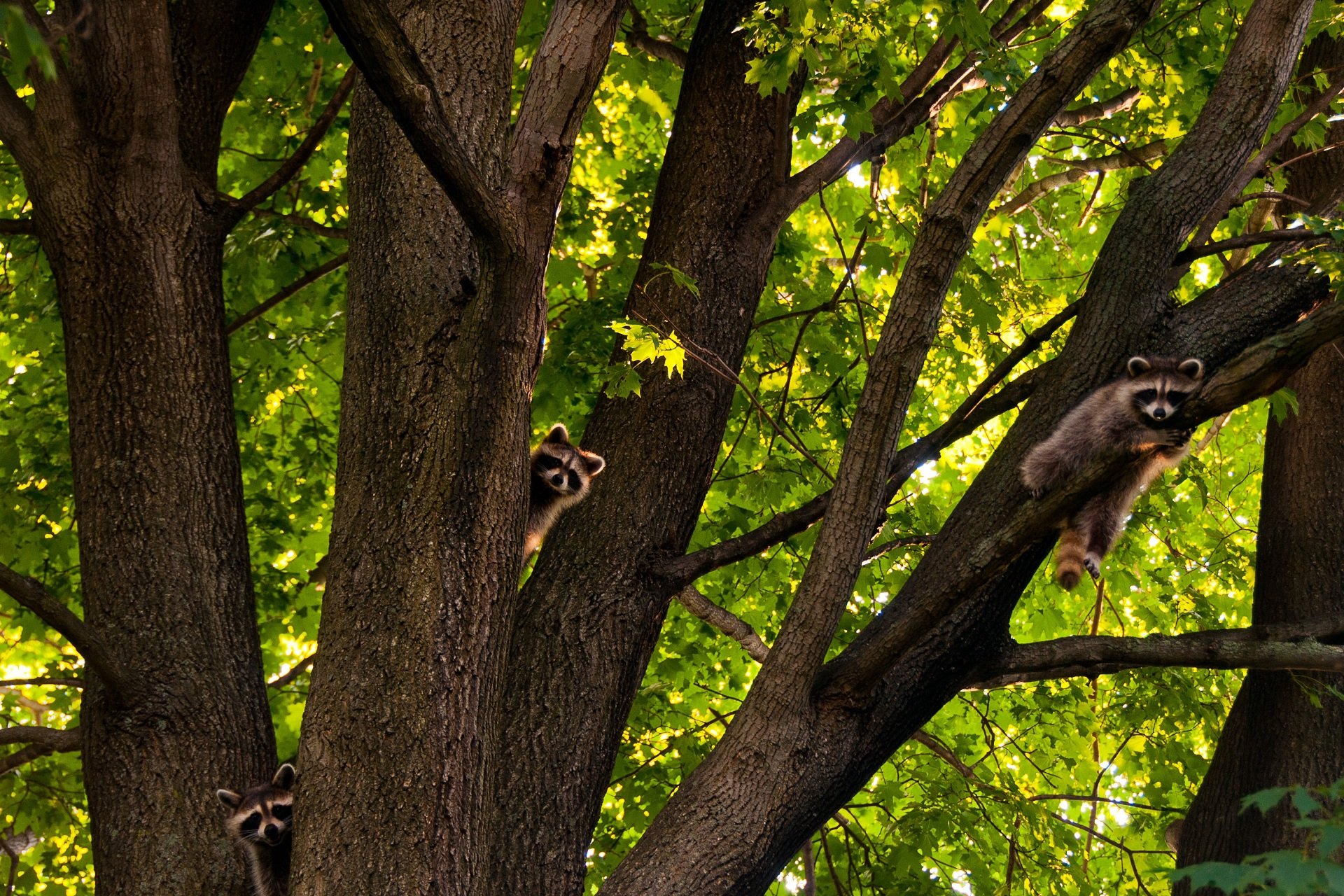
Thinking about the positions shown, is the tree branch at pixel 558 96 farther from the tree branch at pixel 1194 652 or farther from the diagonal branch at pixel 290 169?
the tree branch at pixel 1194 652

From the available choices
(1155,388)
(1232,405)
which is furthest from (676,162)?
(1232,405)

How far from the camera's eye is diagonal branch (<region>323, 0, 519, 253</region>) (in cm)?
283

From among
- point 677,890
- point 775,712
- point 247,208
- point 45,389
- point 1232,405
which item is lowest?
point 677,890

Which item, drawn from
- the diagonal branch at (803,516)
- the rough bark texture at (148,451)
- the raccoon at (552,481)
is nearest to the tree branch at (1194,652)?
the diagonal branch at (803,516)

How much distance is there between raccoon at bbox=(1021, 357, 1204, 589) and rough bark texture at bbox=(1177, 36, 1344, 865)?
55 centimetres

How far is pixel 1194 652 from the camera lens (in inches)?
154

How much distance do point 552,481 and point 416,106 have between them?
3681mm

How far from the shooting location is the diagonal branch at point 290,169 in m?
4.44

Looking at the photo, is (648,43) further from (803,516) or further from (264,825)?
(264,825)

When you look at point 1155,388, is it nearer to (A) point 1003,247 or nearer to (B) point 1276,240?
(B) point 1276,240

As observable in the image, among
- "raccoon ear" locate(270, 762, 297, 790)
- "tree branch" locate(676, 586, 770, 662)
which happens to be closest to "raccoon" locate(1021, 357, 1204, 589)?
"tree branch" locate(676, 586, 770, 662)

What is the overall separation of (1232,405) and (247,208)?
3.55 m

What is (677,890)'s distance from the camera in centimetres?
351

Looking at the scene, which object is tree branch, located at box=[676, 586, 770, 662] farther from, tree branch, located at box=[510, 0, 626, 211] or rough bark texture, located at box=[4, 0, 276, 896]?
tree branch, located at box=[510, 0, 626, 211]
